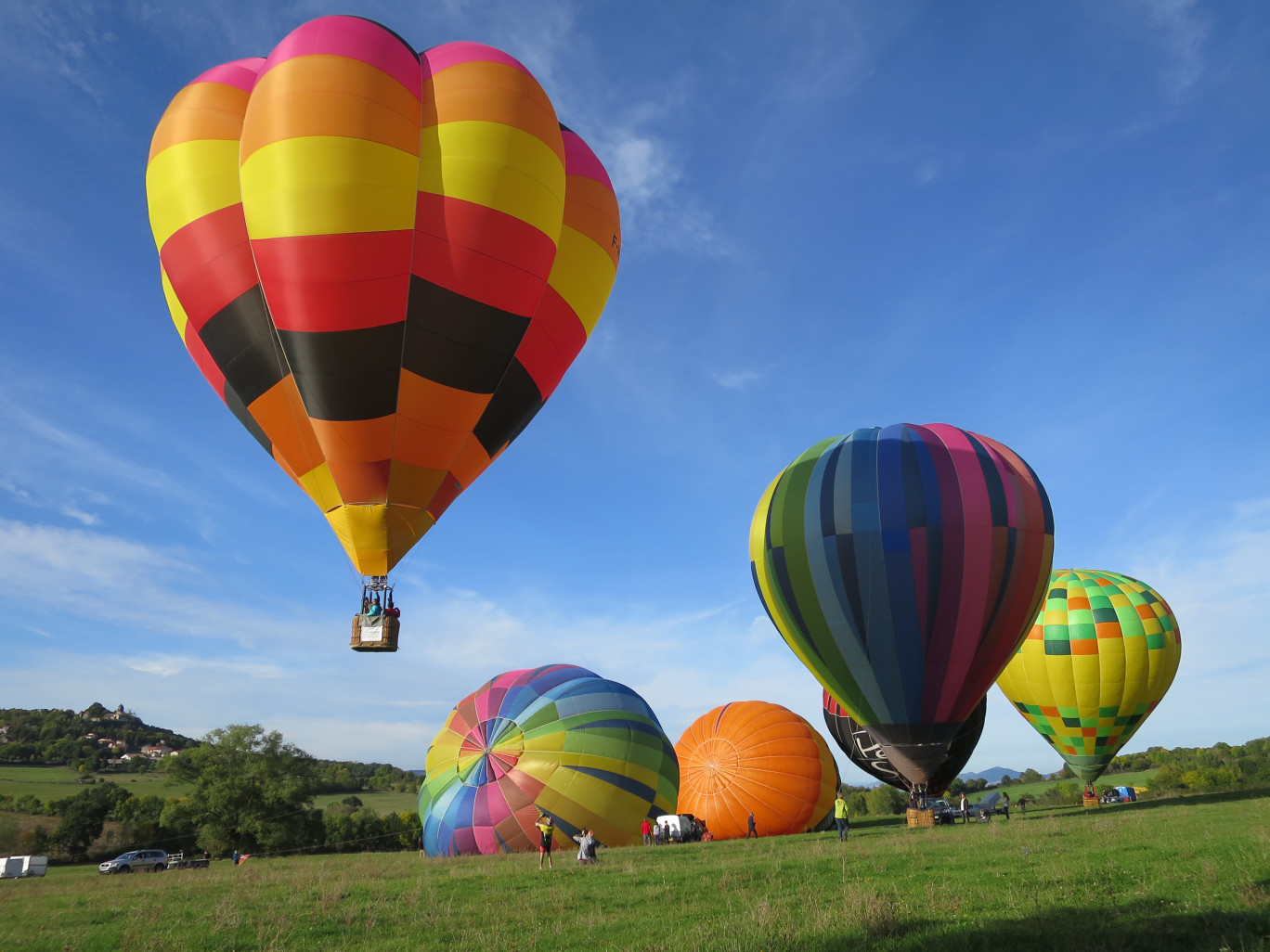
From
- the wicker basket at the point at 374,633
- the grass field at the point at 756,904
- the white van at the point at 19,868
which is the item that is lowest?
the white van at the point at 19,868

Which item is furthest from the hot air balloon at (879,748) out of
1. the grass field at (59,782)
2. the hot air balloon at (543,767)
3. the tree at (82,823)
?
the grass field at (59,782)

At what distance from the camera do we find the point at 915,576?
16219 millimetres

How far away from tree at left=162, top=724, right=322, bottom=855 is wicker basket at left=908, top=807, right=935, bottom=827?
27.6 metres

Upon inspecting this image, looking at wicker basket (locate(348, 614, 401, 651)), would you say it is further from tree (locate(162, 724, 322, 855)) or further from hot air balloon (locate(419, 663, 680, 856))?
tree (locate(162, 724, 322, 855))

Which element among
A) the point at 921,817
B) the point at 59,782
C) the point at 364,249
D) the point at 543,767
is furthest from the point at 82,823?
the point at 364,249

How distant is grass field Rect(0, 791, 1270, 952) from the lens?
5711 mm

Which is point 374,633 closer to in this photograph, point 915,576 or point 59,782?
point 915,576

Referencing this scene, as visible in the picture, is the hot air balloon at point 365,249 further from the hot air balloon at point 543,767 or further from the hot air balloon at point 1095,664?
the hot air balloon at point 1095,664

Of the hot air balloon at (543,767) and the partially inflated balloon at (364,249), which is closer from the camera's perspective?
the partially inflated balloon at (364,249)

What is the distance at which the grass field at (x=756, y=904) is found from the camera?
571 cm

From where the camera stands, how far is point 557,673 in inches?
805

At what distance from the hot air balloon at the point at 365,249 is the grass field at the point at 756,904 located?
4302 millimetres

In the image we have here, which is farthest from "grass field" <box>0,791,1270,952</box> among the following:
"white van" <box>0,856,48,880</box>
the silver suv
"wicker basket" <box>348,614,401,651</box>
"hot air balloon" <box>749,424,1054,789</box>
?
the silver suv

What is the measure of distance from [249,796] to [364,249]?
32.7m
